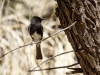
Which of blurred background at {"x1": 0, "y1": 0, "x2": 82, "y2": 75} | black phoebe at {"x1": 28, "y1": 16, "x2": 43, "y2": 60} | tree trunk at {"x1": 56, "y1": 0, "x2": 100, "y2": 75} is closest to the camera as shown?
tree trunk at {"x1": 56, "y1": 0, "x2": 100, "y2": 75}

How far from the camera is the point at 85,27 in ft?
4.74

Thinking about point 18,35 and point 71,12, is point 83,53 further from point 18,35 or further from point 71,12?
point 18,35

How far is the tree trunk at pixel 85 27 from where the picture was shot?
1.43m

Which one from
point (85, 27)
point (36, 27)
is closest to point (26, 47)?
point (36, 27)

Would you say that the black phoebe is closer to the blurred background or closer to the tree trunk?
the tree trunk

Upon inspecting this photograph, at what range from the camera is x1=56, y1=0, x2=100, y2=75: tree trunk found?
143 centimetres

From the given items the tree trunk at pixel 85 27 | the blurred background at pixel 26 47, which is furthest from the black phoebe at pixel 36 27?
the blurred background at pixel 26 47

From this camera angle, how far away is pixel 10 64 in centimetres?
345

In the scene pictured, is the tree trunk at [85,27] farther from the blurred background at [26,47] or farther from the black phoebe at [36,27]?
the blurred background at [26,47]

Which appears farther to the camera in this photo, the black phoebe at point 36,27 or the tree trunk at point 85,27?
the black phoebe at point 36,27

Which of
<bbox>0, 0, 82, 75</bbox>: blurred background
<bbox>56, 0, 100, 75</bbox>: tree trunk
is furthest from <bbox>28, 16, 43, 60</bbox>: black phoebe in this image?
<bbox>0, 0, 82, 75</bbox>: blurred background

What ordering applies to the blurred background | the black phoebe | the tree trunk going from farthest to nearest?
the blurred background → the black phoebe → the tree trunk

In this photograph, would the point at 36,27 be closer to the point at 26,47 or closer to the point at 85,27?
the point at 85,27

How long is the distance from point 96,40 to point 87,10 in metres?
0.12
